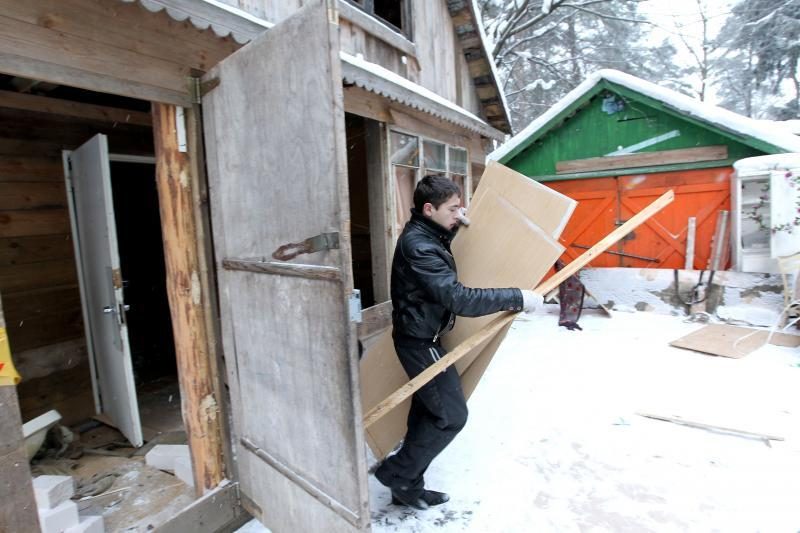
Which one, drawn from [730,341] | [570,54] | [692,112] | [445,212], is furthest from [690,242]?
[570,54]

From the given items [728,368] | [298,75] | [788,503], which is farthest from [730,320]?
[298,75]

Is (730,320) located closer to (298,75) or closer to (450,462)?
(450,462)

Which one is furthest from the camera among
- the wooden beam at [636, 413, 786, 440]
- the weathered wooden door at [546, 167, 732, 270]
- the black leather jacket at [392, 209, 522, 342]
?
the weathered wooden door at [546, 167, 732, 270]

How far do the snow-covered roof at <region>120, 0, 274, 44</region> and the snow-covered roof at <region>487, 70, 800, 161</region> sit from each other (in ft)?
23.8

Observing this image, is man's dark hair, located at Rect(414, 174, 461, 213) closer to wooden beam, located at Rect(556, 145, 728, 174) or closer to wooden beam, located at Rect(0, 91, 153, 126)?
wooden beam, located at Rect(0, 91, 153, 126)

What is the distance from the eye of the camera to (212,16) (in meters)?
2.17

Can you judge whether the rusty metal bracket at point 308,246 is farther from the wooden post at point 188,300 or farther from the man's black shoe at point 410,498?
the man's black shoe at point 410,498

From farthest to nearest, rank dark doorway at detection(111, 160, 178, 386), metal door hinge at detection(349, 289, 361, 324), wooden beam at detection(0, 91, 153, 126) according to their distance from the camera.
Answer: dark doorway at detection(111, 160, 178, 386), wooden beam at detection(0, 91, 153, 126), metal door hinge at detection(349, 289, 361, 324)

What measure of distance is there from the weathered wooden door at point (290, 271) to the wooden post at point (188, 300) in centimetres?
16

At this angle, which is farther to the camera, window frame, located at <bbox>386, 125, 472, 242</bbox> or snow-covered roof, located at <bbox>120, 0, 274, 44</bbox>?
window frame, located at <bbox>386, 125, 472, 242</bbox>

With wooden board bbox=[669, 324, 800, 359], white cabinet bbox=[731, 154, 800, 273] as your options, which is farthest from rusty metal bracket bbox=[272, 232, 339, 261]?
white cabinet bbox=[731, 154, 800, 273]

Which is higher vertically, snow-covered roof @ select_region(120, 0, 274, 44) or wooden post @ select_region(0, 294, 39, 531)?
snow-covered roof @ select_region(120, 0, 274, 44)

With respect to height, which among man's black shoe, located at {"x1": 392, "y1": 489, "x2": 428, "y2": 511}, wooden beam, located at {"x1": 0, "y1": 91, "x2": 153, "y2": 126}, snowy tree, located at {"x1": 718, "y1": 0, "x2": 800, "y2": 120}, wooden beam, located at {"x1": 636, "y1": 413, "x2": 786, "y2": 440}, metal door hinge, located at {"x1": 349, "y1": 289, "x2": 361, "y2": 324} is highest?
snowy tree, located at {"x1": 718, "y1": 0, "x2": 800, "y2": 120}

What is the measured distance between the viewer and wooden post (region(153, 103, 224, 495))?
7.65 feet
